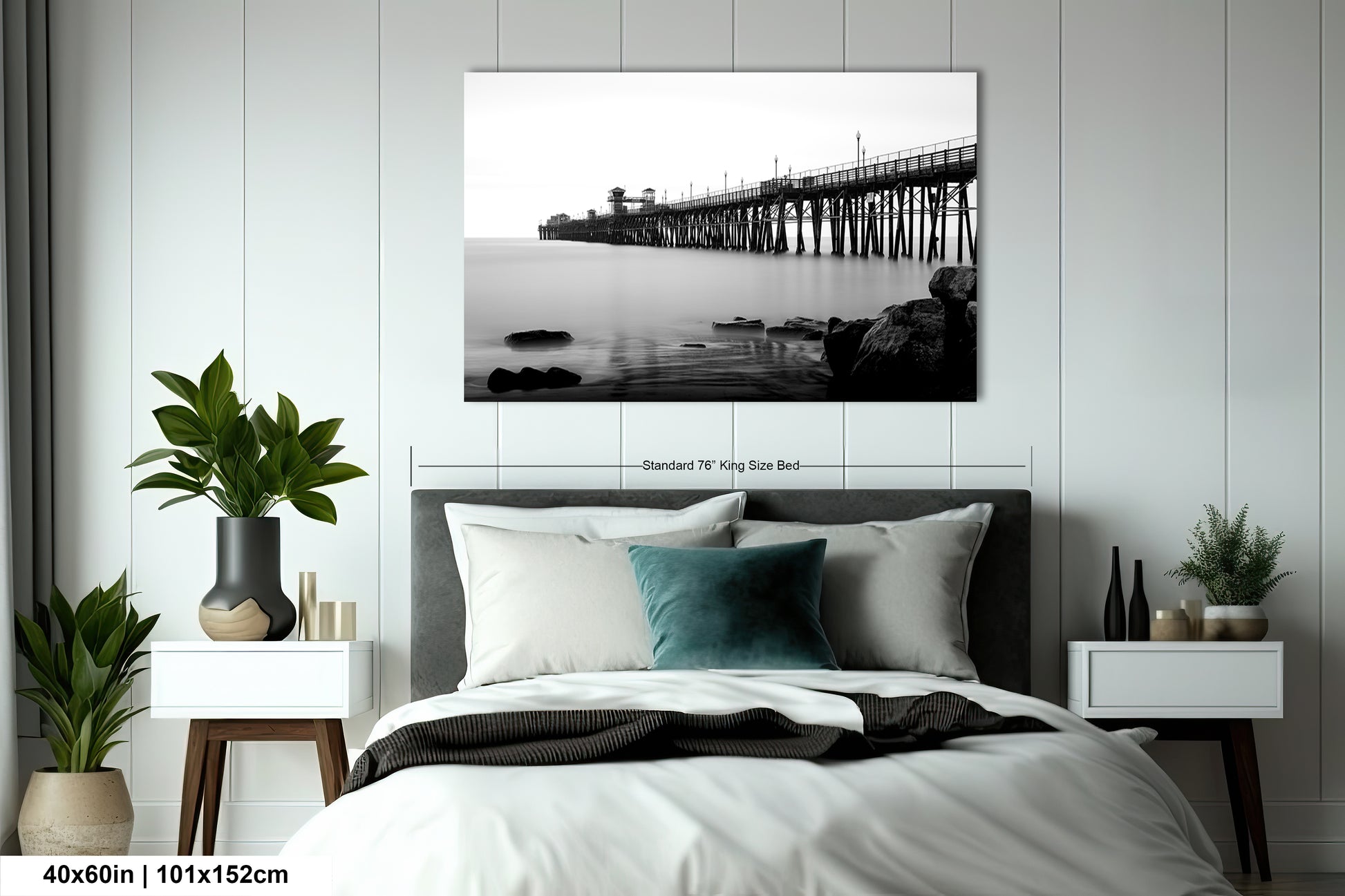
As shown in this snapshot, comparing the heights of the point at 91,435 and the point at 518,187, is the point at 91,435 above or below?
below

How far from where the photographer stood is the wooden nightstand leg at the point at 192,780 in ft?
11.5

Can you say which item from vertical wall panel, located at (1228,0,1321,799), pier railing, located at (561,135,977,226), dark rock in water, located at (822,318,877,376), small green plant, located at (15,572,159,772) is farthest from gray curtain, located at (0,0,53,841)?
vertical wall panel, located at (1228,0,1321,799)

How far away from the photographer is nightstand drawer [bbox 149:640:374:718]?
3.43 metres

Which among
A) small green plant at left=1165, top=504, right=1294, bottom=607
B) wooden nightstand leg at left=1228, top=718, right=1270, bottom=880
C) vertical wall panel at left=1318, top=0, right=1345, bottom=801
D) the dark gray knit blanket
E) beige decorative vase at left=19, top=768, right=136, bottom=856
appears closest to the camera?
the dark gray knit blanket

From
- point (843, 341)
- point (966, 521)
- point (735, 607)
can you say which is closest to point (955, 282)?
point (843, 341)

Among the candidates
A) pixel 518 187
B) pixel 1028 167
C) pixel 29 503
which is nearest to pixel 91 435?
pixel 29 503

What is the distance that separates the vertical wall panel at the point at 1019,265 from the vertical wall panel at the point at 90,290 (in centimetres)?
279

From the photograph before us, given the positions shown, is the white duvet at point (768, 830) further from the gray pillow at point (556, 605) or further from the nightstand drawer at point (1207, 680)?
the nightstand drawer at point (1207, 680)

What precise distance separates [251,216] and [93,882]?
2.37 metres

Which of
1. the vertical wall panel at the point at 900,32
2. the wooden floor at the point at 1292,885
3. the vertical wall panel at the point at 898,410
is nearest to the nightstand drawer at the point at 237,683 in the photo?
the vertical wall panel at the point at 898,410

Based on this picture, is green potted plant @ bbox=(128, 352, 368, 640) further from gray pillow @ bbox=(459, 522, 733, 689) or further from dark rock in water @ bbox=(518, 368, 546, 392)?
dark rock in water @ bbox=(518, 368, 546, 392)

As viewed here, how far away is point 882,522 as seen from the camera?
12.2 feet

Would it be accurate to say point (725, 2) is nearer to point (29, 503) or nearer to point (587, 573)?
point (587, 573)

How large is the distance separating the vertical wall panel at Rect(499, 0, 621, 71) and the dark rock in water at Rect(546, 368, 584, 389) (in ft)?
3.33
